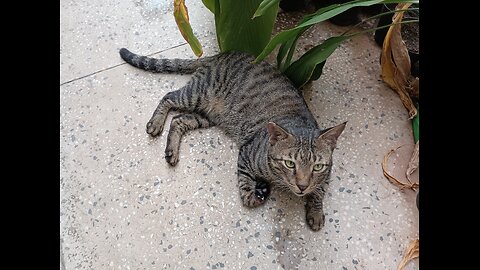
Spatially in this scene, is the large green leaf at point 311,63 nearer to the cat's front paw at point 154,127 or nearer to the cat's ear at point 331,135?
the cat's ear at point 331,135

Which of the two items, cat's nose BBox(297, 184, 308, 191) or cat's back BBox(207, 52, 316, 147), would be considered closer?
cat's nose BBox(297, 184, 308, 191)

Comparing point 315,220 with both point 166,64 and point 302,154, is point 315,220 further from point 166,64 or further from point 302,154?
point 166,64

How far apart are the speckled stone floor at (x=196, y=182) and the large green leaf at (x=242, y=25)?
0.83ft

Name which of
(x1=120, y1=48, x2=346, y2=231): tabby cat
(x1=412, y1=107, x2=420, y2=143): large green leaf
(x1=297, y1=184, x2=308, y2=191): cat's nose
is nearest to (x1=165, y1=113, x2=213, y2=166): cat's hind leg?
(x1=120, y1=48, x2=346, y2=231): tabby cat

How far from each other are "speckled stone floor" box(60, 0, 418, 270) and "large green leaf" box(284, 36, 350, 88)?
0.14m

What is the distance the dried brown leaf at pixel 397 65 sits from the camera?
180cm

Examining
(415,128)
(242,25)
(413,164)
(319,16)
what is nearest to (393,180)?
(413,164)

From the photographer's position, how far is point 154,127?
5.75 ft

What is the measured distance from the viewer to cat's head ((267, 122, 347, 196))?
4.68ft

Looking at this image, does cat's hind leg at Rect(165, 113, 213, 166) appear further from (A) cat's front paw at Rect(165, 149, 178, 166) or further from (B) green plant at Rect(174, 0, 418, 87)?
(B) green plant at Rect(174, 0, 418, 87)

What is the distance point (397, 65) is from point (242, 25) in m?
0.60

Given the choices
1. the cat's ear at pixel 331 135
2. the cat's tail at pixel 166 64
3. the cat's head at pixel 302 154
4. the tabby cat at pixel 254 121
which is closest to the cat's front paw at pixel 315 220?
the tabby cat at pixel 254 121

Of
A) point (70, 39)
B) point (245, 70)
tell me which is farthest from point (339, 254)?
point (70, 39)
